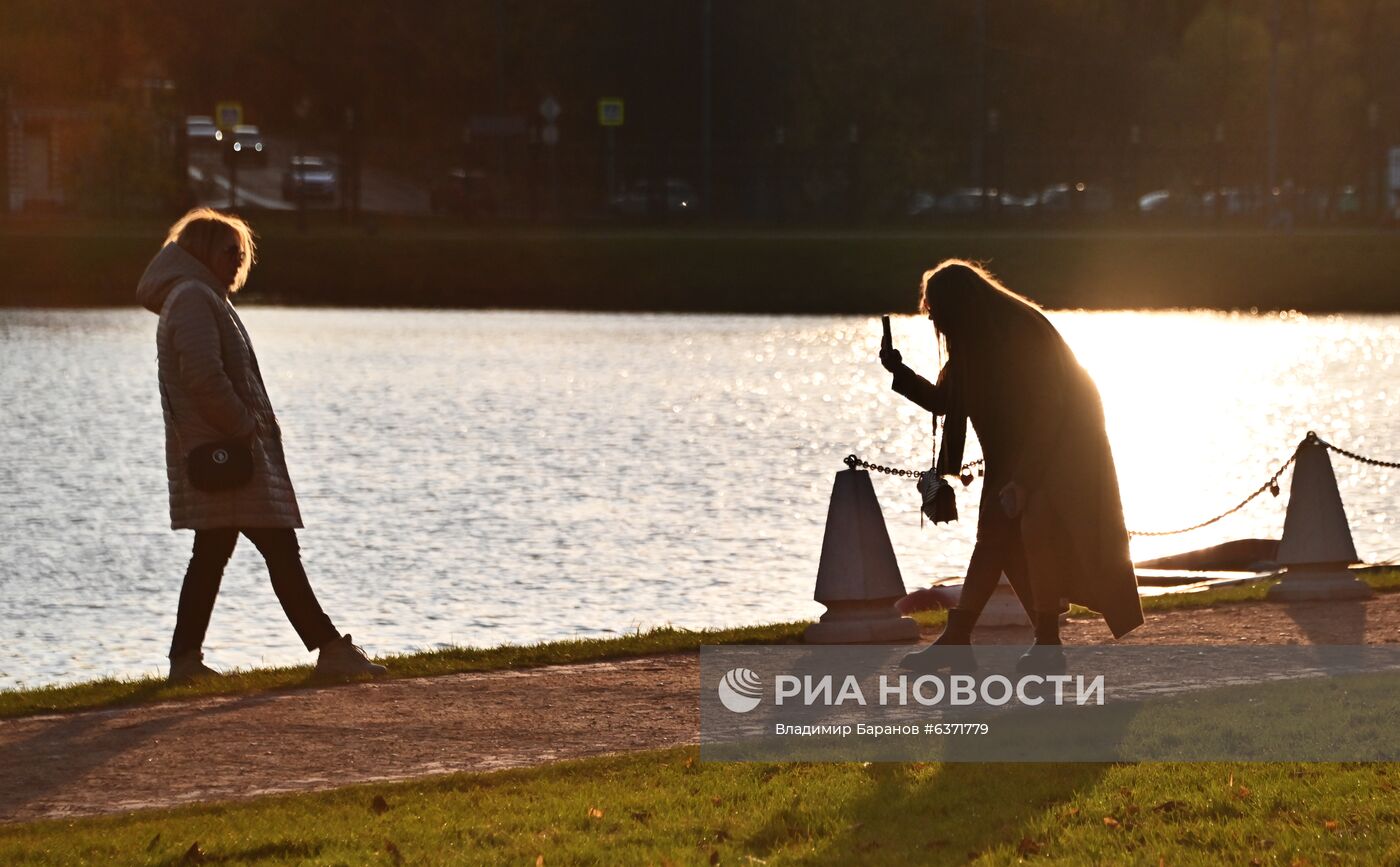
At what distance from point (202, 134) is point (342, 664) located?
66765mm

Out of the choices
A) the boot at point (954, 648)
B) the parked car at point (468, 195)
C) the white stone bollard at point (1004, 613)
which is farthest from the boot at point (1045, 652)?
the parked car at point (468, 195)

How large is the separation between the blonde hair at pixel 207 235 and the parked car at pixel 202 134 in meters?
63.6

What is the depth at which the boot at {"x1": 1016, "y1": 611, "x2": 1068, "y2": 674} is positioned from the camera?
1002 cm

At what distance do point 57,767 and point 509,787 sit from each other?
1739 millimetres

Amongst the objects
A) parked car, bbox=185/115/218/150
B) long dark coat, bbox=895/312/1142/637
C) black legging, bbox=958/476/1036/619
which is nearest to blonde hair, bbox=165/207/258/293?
long dark coat, bbox=895/312/1142/637

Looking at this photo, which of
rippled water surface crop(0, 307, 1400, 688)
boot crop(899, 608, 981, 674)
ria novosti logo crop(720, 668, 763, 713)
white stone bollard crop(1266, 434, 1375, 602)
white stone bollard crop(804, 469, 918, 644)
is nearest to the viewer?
ria novosti logo crop(720, 668, 763, 713)

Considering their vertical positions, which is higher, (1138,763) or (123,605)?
(1138,763)

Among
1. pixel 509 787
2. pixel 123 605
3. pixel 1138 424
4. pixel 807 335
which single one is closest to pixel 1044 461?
pixel 509 787

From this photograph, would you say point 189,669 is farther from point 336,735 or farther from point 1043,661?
point 1043,661

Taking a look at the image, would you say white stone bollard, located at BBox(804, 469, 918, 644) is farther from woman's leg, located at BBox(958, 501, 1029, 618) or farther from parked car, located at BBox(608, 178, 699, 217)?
parked car, located at BBox(608, 178, 699, 217)

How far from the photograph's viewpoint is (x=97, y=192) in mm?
65562

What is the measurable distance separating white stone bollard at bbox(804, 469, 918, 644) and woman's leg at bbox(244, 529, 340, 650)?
2400 mm

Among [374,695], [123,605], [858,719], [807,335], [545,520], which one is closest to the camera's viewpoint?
[858,719]

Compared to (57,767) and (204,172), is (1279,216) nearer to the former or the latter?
(204,172)
